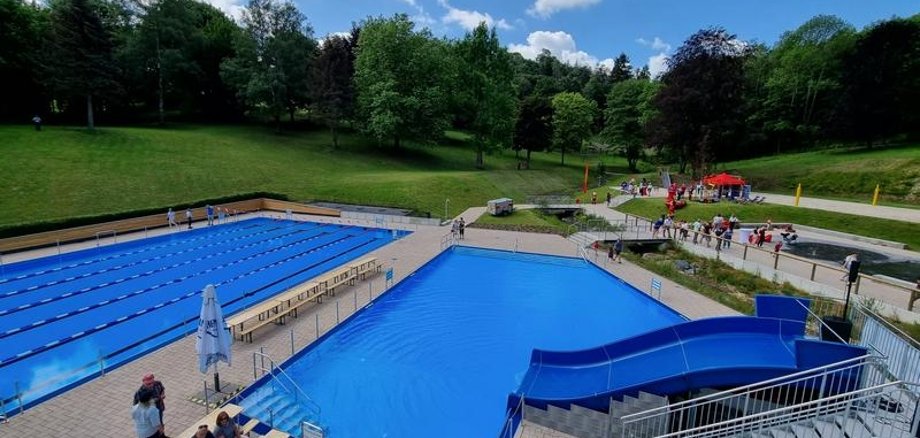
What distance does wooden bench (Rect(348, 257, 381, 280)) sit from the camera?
18578mm

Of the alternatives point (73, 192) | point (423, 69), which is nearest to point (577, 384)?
point (73, 192)

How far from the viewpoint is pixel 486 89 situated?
51.2 m

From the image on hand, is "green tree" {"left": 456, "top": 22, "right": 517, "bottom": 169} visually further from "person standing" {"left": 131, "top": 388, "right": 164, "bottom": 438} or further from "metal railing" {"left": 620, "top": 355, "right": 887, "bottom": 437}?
"person standing" {"left": 131, "top": 388, "right": 164, "bottom": 438}

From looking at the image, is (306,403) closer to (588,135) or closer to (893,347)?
(893,347)

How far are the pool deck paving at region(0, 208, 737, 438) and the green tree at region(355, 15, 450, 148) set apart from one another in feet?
94.0

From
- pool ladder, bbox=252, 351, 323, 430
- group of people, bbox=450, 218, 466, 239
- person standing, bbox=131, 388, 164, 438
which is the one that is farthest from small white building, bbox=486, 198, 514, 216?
person standing, bbox=131, 388, 164, 438

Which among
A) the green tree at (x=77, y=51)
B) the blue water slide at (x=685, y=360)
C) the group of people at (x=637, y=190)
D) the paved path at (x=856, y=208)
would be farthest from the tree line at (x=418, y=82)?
the blue water slide at (x=685, y=360)

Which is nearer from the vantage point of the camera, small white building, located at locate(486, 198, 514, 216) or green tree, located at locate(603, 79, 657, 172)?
small white building, located at locate(486, 198, 514, 216)

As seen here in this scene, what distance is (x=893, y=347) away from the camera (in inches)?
332

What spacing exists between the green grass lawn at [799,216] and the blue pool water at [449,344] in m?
12.7

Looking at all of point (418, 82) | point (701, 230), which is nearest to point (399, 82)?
point (418, 82)

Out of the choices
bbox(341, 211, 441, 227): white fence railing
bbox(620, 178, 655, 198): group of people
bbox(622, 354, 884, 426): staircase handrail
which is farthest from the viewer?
bbox(620, 178, 655, 198): group of people

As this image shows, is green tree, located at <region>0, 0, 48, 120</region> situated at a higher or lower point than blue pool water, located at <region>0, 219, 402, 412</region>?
higher

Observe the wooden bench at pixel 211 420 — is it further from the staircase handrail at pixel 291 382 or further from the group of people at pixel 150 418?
the staircase handrail at pixel 291 382
